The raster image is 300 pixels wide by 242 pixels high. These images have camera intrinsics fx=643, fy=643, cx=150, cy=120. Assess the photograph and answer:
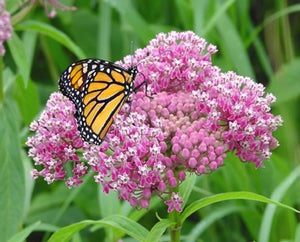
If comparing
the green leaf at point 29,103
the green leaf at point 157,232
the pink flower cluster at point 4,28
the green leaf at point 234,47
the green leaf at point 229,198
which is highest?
the green leaf at point 234,47

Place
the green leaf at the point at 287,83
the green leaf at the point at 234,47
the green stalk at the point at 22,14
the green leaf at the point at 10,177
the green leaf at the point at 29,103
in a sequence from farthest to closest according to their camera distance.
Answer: the green leaf at the point at 287,83, the green leaf at the point at 234,47, the green leaf at the point at 29,103, the green stalk at the point at 22,14, the green leaf at the point at 10,177

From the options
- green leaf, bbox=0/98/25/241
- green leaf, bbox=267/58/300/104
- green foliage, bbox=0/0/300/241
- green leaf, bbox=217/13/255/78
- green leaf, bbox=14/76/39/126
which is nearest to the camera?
green leaf, bbox=0/98/25/241

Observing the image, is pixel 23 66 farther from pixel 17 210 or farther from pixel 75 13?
pixel 75 13

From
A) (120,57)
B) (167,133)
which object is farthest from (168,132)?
(120,57)

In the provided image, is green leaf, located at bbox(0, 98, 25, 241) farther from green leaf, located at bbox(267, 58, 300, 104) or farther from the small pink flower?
green leaf, located at bbox(267, 58, 300, 104)

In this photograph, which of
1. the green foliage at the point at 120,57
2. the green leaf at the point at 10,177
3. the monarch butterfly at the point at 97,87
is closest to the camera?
the monarch butterfly at the point at 97,87

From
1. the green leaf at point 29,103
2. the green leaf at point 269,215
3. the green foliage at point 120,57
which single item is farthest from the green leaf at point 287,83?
the green leaf at point 29,103

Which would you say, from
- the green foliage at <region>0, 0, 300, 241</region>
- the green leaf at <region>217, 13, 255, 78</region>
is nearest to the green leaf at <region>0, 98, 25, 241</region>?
the green foliage at <region>0, 0, 300, 241</region>

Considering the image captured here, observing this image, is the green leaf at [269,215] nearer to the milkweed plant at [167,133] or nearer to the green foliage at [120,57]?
the green foliage at [120,57]
